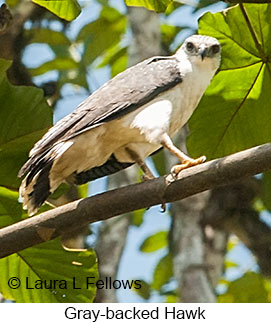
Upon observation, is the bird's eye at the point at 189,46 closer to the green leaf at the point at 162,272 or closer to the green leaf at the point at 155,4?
the green leaf at the point at 155,4

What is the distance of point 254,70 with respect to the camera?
4.23 metres

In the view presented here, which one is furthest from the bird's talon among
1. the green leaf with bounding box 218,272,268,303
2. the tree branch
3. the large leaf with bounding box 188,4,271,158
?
the green leaf with bounding box 218,272,268,303

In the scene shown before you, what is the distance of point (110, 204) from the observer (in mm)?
3258

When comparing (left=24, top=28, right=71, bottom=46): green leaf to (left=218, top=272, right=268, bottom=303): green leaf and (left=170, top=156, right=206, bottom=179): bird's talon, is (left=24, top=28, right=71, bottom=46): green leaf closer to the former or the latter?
(left=218, top=272, right=268, bottom=303): green leaf

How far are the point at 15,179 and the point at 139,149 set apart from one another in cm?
61

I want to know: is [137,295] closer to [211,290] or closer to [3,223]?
[211,290]

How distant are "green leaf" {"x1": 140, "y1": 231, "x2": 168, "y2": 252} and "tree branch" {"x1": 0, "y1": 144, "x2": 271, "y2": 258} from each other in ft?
11.4

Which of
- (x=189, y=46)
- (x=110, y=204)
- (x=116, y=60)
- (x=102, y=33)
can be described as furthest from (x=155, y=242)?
(x=110, y=204)

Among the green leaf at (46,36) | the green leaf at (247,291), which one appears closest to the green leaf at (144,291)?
the green leaf at (247,291)

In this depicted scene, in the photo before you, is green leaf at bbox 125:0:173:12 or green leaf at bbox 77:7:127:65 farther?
green leaf at bbox 77:7:127:65

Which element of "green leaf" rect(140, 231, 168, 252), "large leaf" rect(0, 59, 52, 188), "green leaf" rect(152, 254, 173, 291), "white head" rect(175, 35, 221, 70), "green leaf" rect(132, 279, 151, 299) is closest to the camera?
"large leaf" rect(0, 59, 52, 188)

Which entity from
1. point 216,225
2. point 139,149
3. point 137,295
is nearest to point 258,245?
point 216,225

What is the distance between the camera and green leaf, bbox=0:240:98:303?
409cm

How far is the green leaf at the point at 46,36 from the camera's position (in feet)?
20.9
